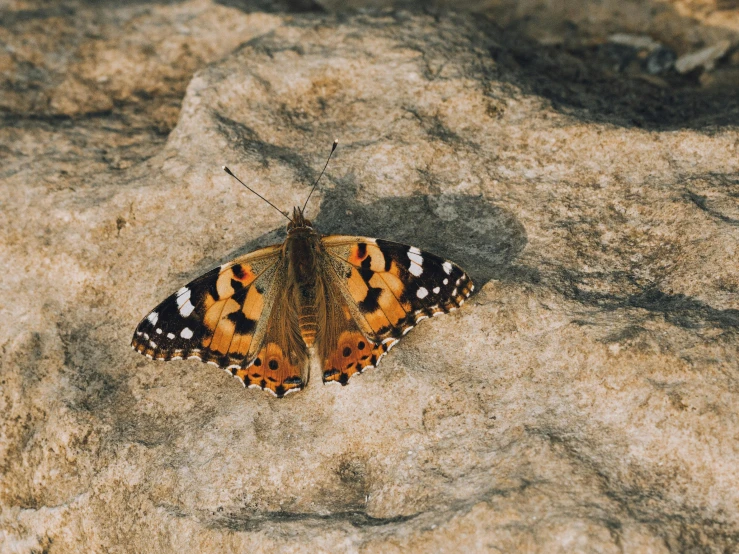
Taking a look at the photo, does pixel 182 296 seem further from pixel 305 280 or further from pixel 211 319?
pixel 305 280

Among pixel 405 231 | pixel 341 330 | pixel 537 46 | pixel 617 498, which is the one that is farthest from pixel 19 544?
pixel 537 46

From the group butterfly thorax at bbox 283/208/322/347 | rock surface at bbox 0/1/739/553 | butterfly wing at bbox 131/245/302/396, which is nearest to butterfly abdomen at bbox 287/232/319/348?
butterfly thorax at bbox 283/208/322/347

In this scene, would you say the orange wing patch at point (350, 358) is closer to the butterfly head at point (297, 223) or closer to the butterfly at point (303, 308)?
the butterfly at point (303, 308)

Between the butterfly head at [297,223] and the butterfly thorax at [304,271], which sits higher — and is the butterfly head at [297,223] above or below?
above

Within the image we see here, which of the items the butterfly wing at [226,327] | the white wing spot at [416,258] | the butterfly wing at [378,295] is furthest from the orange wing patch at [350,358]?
the white wing spot at [416,258]

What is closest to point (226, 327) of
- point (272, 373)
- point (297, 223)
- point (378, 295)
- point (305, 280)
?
point (272, 373)

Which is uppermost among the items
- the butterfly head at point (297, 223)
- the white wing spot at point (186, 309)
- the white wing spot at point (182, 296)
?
the butterfly head at point (297, 223)

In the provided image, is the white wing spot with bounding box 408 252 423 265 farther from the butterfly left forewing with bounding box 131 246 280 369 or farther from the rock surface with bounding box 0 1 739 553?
the butterfly left forewing with bounding box 131 246 280 369
